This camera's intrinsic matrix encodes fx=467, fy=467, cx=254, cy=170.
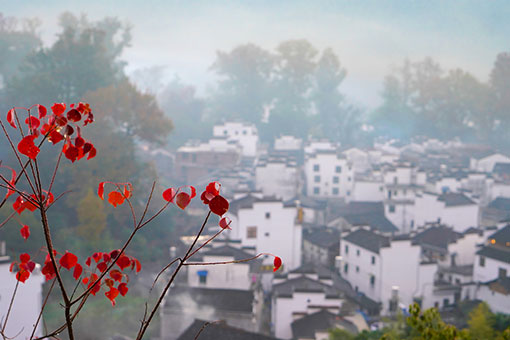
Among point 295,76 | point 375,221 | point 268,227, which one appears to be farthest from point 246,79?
point 268,227

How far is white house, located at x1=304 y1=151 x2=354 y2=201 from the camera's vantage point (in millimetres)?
21109

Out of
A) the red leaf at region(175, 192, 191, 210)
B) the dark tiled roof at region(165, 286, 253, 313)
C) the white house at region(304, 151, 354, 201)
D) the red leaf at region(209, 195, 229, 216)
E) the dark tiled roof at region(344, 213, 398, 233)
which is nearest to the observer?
the red leaf at region(209, 195, 229, 216)

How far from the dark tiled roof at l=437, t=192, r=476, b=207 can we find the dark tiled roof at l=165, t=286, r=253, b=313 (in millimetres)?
9161

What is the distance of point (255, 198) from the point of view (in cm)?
1405

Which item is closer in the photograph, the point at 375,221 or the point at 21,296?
the point at 21,296

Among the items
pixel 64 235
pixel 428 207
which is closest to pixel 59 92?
pixel 64 235

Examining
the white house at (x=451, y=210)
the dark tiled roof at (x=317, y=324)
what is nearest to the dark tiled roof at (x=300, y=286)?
the dark tiled roof at (x=317, y=324)

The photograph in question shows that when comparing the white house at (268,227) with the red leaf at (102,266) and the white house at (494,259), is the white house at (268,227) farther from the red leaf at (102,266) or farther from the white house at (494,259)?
the red leaf at (102,266)

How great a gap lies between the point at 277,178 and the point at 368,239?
24.8 feet

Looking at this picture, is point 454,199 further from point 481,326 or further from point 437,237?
point 481,326

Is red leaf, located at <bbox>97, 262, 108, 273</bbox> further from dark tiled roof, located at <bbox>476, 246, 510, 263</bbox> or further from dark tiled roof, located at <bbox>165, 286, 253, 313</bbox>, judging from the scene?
dark tiled roof, located at <bbox>476, 246, 510, 263</bbox>

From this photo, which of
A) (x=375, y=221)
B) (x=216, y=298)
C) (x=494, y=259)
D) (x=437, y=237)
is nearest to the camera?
(x=216, y=298)

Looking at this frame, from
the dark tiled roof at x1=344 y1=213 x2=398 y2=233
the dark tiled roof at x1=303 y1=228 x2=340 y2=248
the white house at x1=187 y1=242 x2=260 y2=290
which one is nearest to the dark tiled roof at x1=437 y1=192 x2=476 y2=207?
the dark tiled roof at x1=344 y1=213 x2=398 y2=233

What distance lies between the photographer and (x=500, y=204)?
1861 cm
